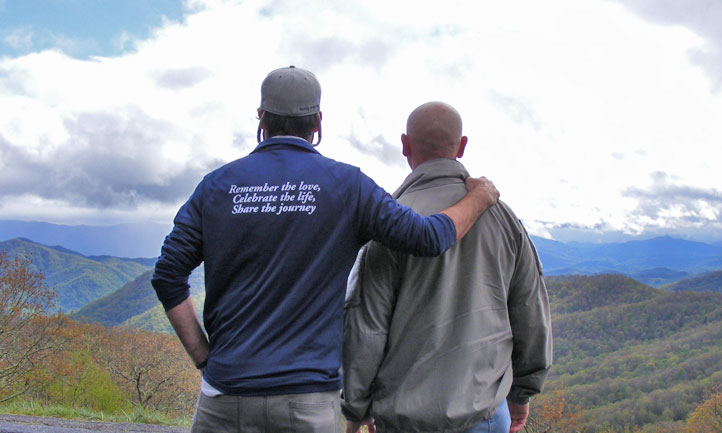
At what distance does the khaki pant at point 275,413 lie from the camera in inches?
70.8

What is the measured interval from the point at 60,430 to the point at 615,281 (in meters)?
126

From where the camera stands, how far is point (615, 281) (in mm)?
119500

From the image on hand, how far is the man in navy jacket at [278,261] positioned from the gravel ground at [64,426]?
6.45 m

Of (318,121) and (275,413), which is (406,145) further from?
(275,413)

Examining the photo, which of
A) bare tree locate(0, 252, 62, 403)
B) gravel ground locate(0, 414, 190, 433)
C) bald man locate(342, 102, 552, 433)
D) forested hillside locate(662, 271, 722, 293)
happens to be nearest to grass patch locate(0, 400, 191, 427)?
gravel ground locate(0, 414, 190, 433)

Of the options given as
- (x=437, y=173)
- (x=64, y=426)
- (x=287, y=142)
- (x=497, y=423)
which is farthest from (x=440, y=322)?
(x=64, y=426)

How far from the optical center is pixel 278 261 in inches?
73.1

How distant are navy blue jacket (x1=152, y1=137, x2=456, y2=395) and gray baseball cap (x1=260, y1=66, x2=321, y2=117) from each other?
113 mm

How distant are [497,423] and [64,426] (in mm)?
7816

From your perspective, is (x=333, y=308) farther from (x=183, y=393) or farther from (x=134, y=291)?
(x=134, y=291)

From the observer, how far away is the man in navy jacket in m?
1.82

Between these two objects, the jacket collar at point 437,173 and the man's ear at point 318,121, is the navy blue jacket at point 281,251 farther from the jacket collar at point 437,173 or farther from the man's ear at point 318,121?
the jacket collar at point 437,173

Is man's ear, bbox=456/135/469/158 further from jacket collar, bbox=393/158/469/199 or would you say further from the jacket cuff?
the jacket cuff

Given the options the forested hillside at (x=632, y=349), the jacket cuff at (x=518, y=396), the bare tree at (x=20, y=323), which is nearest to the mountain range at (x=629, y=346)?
the forested hillside at (x=632, y=349)
